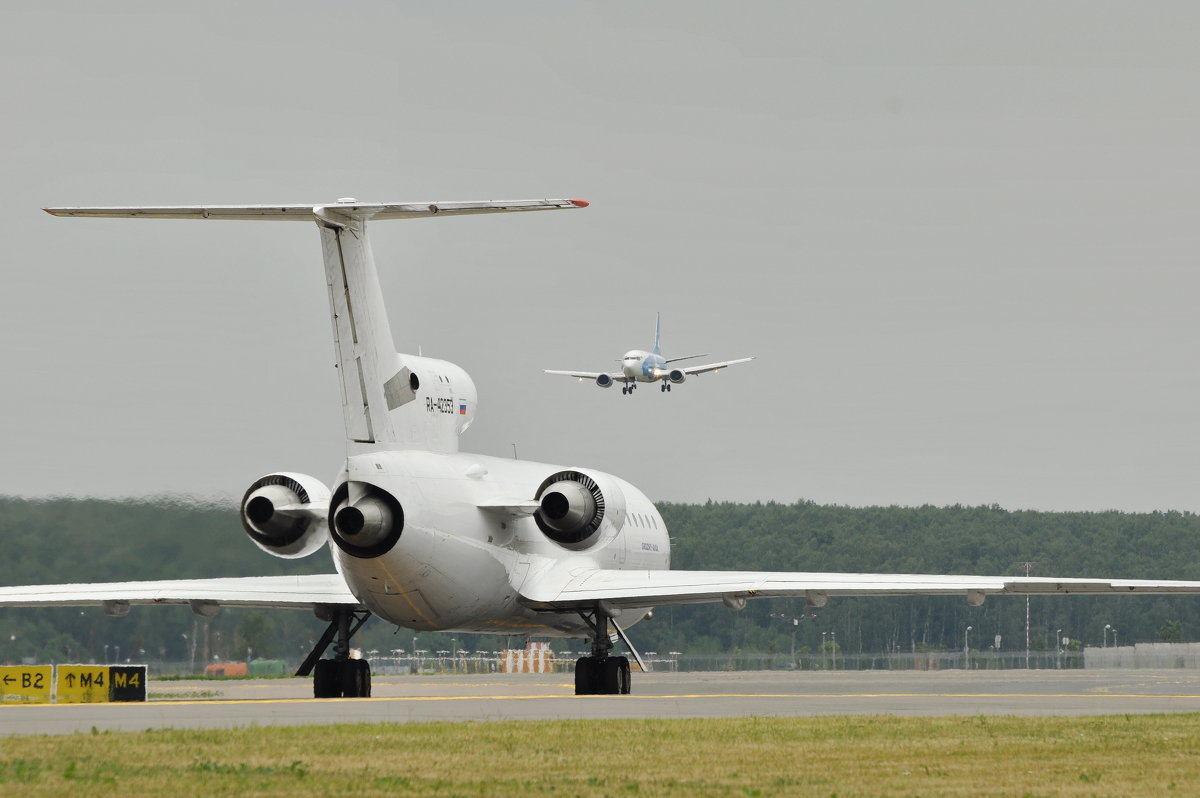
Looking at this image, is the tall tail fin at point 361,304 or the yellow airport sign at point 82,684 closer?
the tall tail fin at point 361,304

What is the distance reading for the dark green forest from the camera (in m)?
49.8

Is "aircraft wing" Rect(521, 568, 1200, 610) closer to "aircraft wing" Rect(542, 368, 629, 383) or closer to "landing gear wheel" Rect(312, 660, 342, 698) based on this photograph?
"landing gear wheel" Rect(312, 660, 342, 698)

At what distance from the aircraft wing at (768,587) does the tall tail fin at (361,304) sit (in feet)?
16.5

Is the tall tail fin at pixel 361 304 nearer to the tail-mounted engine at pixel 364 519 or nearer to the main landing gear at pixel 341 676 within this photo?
the tail-mounted engine at pixel 364 519

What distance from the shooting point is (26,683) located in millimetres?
33625

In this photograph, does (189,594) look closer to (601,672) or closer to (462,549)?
(462,549)

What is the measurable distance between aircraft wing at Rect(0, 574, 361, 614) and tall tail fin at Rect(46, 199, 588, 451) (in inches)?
168

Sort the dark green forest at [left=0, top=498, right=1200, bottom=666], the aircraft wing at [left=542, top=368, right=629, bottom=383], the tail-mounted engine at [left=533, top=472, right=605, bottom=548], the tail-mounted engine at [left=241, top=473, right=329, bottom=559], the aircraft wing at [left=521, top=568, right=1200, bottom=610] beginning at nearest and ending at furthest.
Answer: the aircraft wing at [left=521, top=568, right=1200, bottom=610], the tail-mounted engine at [left=241, top=473, right=329, bottom=559], the tail-mounted engine at [left=533, top=472, right=605, bottom=548], the dark green forest at [left=0, top=498, right=1200, bottom=666], the aircraft wing at [left=542, top=368, right=629, bottom=383]

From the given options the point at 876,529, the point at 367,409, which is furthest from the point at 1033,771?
the point at 876,529

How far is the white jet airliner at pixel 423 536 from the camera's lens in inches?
1217

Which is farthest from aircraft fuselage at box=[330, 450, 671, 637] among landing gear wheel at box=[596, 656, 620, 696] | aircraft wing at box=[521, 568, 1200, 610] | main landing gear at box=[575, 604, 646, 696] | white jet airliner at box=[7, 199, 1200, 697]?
landing gear wheel at box=[596, 656, 620, 696]

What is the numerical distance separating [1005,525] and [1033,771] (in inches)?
3670

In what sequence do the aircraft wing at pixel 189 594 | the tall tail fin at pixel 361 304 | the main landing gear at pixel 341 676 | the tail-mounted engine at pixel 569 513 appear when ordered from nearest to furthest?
the tall tail fin at pixel 361 304 < the main landing gear at pixel 341 676 < the aircraft wing at pixel 189 594 < the tail-mounted engine at pixel 569 513

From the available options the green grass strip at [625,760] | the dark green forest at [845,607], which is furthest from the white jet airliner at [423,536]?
the dark green forest at [845,607]
